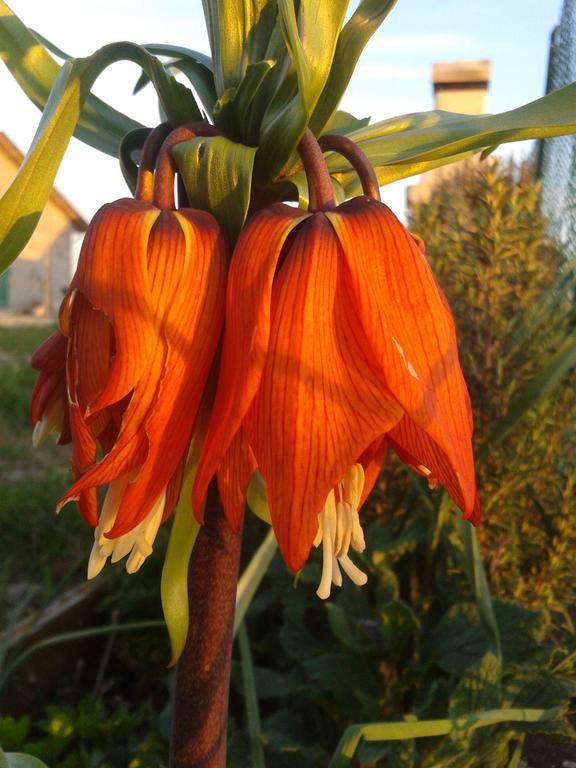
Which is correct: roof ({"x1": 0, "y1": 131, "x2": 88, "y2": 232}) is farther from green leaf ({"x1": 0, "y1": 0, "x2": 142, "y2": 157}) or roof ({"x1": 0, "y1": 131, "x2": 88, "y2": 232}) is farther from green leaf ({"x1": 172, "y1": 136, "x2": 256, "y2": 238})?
green leaf ({"x1": 172, "y1": 136, "x2": 256, "y2": 238})

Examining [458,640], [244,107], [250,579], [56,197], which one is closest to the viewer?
[244,107]

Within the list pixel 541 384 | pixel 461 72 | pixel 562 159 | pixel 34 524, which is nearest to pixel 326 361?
pixel 541 384

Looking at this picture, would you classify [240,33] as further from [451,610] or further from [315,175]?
[451,610]

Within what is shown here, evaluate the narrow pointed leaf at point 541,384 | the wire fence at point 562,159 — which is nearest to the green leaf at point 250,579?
the narrow pointed leaf at point 541,384

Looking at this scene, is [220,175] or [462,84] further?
[462,84]

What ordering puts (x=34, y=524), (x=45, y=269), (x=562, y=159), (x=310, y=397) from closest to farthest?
(x=310, y=397) → (x=562, y=159) → (x=34, y=524) → (x=45, y=269)

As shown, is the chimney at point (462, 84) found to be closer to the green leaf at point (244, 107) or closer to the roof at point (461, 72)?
the roof at point (461, 72)

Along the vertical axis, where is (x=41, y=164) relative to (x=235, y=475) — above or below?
above
